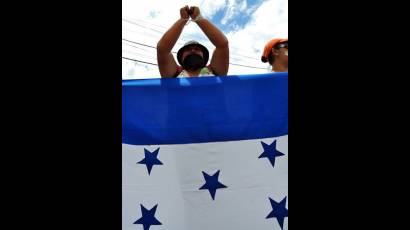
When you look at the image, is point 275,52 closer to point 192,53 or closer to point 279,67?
point 279,67

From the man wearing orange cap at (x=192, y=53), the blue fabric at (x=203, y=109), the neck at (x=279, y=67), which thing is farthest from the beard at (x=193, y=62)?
the neck at (x=279, y=67)

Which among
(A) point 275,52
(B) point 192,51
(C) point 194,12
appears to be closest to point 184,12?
(C) point 194,12

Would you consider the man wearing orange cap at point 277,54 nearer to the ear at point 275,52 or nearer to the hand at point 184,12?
the ear at point 275,52

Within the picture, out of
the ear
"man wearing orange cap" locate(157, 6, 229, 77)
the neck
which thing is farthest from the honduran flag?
the ear

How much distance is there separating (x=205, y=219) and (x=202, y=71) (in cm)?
113

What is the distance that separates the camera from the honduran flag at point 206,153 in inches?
86.8

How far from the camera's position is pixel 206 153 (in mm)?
2316

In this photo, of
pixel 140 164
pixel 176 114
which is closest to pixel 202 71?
pixel 176 114

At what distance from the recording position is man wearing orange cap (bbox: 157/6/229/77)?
8.15 ft

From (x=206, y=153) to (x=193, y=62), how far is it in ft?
2.50

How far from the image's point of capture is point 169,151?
2.32m

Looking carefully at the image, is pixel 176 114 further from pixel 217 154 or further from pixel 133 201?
pixel 133 201

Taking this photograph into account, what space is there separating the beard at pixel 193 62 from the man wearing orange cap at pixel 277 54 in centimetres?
67

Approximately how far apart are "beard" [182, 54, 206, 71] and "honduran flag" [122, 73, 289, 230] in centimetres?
23
